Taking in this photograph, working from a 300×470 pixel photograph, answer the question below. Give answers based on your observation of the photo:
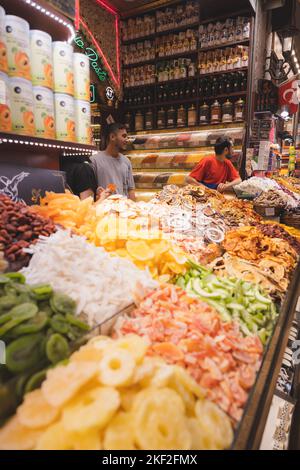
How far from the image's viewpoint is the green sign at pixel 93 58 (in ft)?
15.8

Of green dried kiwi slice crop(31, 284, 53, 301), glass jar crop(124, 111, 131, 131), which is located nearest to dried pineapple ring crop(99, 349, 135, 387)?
green dried kiwi slice crop(31, 284, 53, 301)

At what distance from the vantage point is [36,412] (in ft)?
2.25

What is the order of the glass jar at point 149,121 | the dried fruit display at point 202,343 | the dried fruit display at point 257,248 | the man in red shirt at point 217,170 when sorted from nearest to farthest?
the dried fruit display at point 202,343, the dried fruit display at point 257,248, the man in red shirt at point 217,170, the glass jar at point 149,121

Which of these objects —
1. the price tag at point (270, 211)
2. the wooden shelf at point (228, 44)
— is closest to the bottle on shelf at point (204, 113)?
the wooden shelf at point (228, 44)

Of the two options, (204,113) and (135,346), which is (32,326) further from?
(204,113)

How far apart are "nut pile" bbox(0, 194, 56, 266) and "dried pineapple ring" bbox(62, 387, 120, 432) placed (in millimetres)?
686

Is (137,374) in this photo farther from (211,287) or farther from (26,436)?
(211,287)

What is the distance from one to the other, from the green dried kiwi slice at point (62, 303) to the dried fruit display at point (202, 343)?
6.6 inches

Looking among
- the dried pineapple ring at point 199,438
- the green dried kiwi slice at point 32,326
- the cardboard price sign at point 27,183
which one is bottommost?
the dried pineapple ring at point 199,438

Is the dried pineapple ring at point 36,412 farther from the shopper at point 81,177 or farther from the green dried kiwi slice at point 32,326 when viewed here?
the shopper at point 81,177

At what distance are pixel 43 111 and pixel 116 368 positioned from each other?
165 cm

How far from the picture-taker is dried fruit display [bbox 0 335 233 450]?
0.64 m

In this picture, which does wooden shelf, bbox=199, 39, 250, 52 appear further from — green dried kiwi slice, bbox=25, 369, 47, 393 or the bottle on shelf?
green dried kiwi slice, bbox=25, 369, 47, 393

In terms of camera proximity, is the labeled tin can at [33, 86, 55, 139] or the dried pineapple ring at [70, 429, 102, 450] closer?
the dried pineapple ring at [70, 429, 102, 450]
